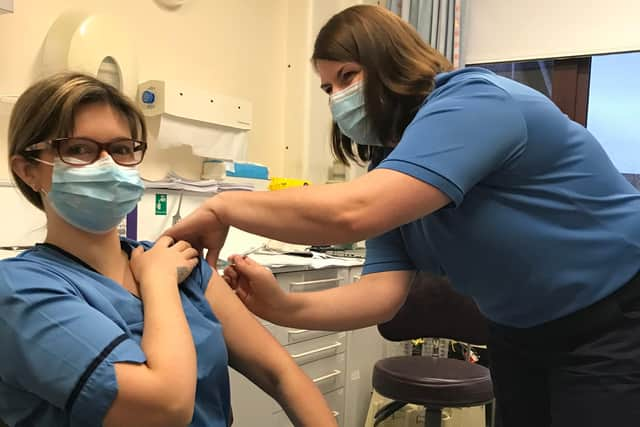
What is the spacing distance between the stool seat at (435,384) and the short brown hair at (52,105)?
142cm

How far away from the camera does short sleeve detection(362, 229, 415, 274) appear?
1363 millimetres

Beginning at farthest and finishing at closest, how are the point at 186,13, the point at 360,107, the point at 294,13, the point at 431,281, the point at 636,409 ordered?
the point at 294,13
the point at 186,13
the point at 431,281
the point at 360,107
the point at 636,409

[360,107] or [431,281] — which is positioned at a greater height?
[360,107]

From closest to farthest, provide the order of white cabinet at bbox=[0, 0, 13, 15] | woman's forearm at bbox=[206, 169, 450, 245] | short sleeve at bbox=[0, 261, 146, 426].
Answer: short sleeve at bbox=[0, 261, 146, 426] → woman's forearm at bbox=[206, 169, 450, 245] → white cabinet at bbox=[0, 0, 13, 15]

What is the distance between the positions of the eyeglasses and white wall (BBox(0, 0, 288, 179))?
1064 millimetres

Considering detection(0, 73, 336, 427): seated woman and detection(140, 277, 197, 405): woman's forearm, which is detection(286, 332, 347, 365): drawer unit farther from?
detection(140, 277, 197, 405): woman's forearm

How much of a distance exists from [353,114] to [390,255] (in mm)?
345

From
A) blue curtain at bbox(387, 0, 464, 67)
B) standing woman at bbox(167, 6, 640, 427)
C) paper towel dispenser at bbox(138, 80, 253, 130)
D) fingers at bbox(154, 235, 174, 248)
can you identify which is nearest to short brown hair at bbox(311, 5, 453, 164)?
standing woman at bbox(167, 6, 640, 427)

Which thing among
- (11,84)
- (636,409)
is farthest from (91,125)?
(11,84)

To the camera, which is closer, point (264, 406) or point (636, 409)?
point (636, 409)

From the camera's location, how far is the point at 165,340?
2.96ft

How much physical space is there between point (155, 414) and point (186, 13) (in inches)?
86.5

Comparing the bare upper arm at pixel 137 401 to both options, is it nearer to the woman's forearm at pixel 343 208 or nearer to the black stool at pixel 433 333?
the woman's forearm at pixel 343 208

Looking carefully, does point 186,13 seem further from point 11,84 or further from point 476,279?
point 476,279
